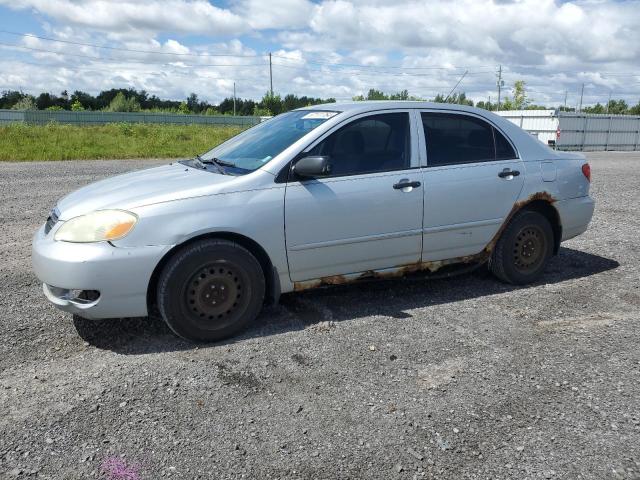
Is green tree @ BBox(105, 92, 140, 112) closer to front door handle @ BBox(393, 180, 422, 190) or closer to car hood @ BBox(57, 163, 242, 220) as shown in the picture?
car hood @ BBox(57, 163, 242, 220)

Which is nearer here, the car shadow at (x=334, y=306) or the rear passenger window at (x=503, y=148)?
the car shadow at (x=334, y=306)

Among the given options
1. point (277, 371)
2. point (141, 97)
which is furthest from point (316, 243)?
point (141, 97)

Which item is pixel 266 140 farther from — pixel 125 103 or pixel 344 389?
pixel 125 103

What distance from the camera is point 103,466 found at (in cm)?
262

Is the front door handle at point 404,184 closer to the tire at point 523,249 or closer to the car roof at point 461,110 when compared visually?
the car roof at point 461,110

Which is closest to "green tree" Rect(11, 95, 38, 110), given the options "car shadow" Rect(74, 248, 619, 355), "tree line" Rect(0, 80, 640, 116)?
"tree line" Rect(0, 80, 640, 116)

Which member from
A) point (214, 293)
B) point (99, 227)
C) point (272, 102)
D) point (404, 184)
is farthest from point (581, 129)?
point (272, 102)

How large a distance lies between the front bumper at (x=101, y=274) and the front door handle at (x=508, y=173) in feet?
9.70

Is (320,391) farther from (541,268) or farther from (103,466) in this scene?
(541,268)

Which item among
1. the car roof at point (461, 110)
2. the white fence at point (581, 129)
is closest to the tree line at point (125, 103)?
the white fence at point (581, 129)

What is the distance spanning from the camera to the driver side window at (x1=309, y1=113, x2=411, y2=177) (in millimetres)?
4332

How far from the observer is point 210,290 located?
12.7ft

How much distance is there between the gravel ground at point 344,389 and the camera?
269cm

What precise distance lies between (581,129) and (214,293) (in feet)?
99.9
